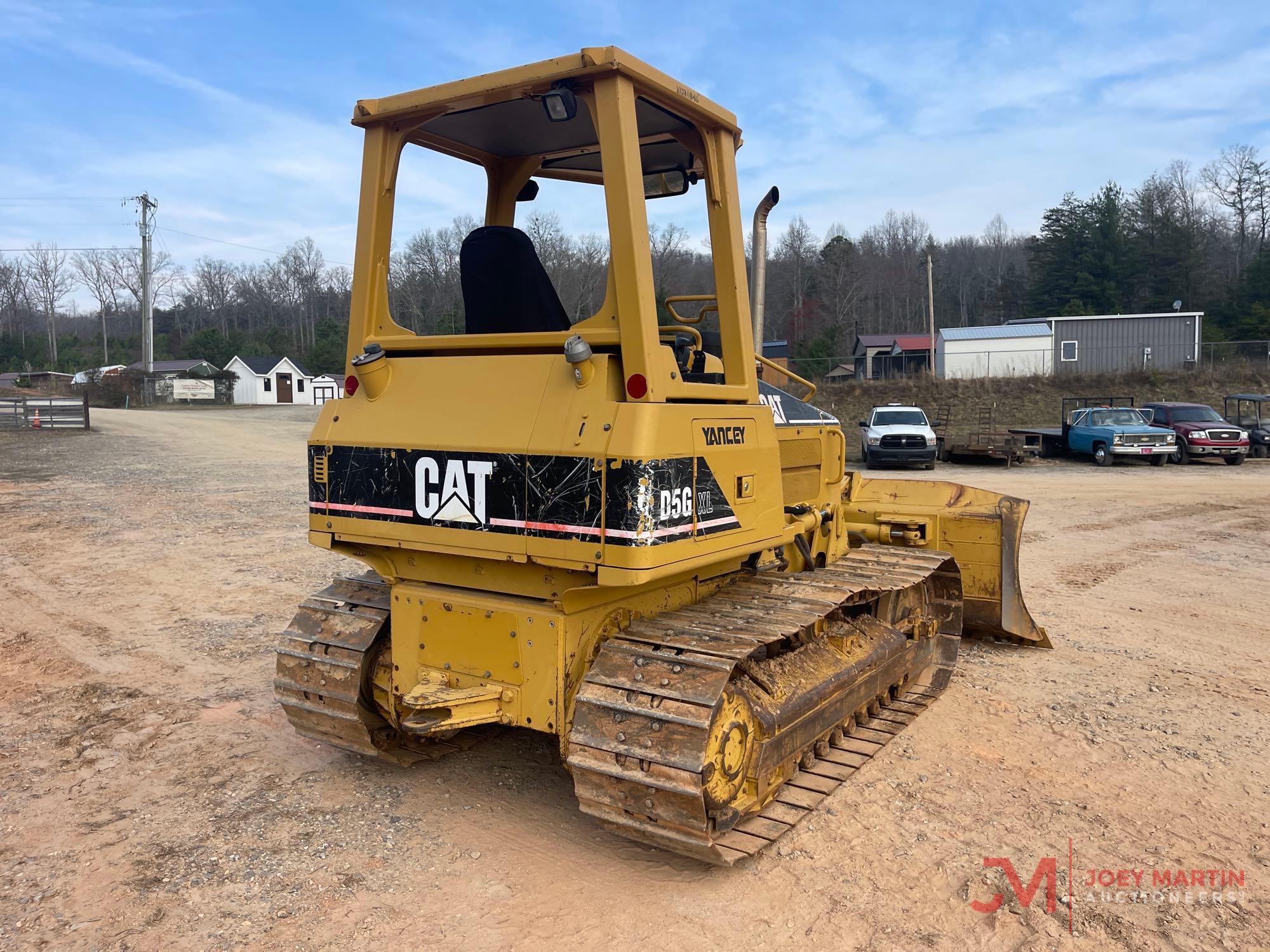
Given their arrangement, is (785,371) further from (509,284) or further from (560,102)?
(560,102)

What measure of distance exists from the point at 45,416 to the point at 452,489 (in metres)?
32.0

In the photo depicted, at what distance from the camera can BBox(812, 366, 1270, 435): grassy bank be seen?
32.9 metres

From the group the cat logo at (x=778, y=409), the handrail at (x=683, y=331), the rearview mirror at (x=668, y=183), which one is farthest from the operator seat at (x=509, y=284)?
the cat logo at (x=778, y=409)

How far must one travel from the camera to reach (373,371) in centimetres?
416

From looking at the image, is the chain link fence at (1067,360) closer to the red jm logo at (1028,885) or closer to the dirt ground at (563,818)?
the dirt ground at (563,818)

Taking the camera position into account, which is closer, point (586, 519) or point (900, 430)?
point (586, 519)

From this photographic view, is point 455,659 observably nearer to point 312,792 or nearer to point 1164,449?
point 312,792

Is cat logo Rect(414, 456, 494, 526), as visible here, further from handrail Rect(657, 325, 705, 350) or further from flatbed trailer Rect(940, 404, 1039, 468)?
flatbed trailer Rect(940, 404, 1039, 468)

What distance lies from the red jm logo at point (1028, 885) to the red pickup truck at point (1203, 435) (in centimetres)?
2202

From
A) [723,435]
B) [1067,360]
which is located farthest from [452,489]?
[1067,360]

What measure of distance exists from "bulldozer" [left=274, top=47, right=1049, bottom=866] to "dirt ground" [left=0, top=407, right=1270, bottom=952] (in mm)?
267

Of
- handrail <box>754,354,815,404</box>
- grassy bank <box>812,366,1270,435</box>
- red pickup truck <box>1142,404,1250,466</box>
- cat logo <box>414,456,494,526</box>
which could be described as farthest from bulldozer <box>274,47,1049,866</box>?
grassy bank <box>812,366,1270,435</box>

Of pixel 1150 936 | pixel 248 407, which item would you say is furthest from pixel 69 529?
pixel 248 407

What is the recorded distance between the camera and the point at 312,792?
455cm
